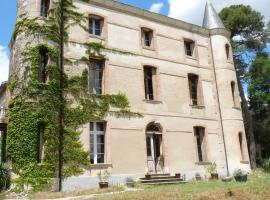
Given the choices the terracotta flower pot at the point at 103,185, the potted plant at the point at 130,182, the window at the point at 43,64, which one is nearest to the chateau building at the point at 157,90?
the window at the point at 43,64

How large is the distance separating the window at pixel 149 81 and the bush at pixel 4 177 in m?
8.40

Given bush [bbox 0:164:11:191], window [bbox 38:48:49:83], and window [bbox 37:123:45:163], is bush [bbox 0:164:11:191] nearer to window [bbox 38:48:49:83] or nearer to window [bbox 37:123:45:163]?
window [bbox 37:123:45:163]

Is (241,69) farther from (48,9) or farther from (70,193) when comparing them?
(70,193)

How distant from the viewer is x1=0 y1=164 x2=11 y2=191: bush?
13810 mm

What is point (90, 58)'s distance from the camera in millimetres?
17125

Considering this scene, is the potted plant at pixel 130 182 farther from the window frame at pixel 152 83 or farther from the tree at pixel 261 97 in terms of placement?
the tree at pixel 261 97

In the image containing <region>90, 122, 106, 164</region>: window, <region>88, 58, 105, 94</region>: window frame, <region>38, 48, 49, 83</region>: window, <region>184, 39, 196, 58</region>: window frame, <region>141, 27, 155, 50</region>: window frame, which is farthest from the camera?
<region>184, 39, 196, 58</region>: window frame

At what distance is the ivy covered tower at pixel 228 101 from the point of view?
67.0 feet

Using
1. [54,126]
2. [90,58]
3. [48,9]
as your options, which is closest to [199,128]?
[90,58]

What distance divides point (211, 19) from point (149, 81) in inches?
315

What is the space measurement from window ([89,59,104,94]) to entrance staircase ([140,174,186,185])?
5.07 meters

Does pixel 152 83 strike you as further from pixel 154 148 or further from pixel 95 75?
pixel 154 148

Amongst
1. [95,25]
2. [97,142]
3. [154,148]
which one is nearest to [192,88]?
[154,148]

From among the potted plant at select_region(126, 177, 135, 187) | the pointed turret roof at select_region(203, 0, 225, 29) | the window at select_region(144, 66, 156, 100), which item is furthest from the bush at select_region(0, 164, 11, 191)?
the pointed turret roof at select_region(203, 0, 225, 29)
